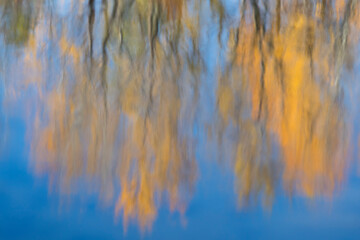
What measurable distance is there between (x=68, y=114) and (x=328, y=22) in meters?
1.44

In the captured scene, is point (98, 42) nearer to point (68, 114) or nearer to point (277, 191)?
point (68, 114)

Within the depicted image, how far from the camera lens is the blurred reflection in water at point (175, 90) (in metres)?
2.36

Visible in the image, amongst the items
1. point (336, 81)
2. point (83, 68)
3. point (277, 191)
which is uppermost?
point (83, 68)

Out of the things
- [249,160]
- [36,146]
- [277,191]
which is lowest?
[277,191]

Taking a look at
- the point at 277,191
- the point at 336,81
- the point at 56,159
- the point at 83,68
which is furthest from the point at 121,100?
the point at 336,81

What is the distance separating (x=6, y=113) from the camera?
94.0 inches

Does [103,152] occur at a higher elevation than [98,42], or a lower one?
lower

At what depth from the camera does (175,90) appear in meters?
2.36

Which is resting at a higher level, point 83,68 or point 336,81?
Answer: point 83,68

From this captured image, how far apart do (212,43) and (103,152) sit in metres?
0.80

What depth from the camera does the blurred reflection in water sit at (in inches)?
92.8

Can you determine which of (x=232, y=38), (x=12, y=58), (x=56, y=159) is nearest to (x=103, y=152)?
(x=56, y=159)

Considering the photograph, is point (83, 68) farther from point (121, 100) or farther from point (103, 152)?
point (103, 152)

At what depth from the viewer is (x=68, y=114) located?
2.36 metres
